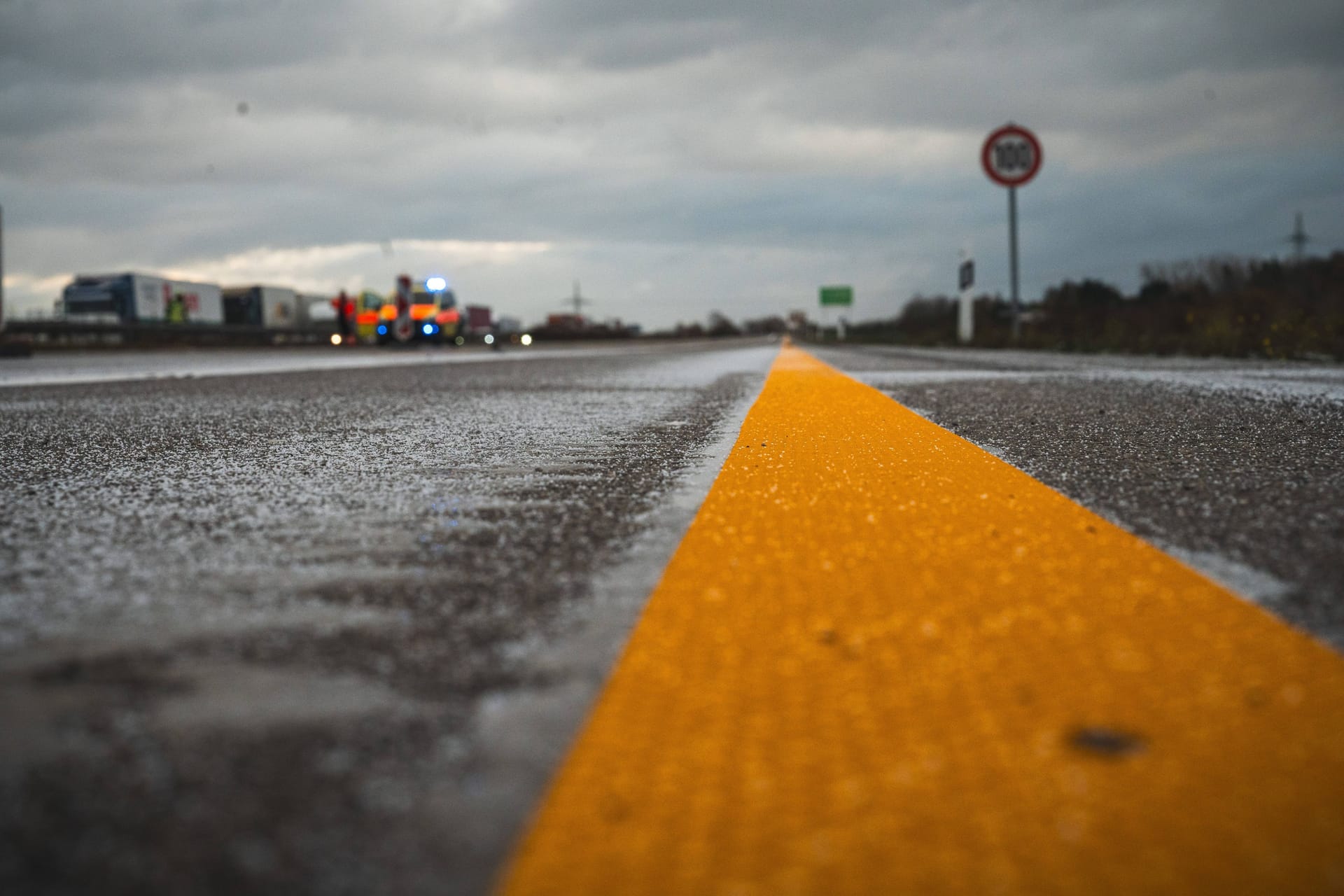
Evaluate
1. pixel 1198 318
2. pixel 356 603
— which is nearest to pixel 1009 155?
pixel 1198 318

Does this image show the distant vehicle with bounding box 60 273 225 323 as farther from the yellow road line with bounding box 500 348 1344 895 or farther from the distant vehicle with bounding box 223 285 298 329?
the yellow road line with bounding box 500 348 1344 895

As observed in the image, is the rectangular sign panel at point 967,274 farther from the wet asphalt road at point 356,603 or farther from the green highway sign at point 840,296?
the green highway sign at point 840,296

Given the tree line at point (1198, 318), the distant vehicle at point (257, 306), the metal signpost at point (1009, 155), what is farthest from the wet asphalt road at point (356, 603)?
the distant vehicle at point (257, 306)

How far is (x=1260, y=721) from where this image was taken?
1.18 metres

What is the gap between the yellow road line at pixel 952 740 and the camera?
0.93 metres

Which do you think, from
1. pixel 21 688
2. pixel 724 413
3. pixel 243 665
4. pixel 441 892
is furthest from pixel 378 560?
pixel 724 413

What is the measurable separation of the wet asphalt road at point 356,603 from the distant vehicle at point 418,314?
26089mm

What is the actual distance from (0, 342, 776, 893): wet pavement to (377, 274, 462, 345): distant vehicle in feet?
90.0

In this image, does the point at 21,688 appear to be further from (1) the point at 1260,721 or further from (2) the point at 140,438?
(2) the point at 140,438

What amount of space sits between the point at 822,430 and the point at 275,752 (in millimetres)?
3796

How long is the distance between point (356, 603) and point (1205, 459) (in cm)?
296

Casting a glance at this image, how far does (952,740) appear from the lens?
1154 millimetres

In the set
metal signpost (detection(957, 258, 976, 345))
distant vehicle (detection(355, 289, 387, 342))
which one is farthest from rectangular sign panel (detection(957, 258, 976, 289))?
distant vehicle (detection(355, 289, 387, 342))

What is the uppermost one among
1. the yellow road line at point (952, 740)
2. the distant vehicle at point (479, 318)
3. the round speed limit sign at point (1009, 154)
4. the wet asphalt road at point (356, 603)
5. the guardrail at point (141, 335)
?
the round speed limit sign at point (1009, 154)
